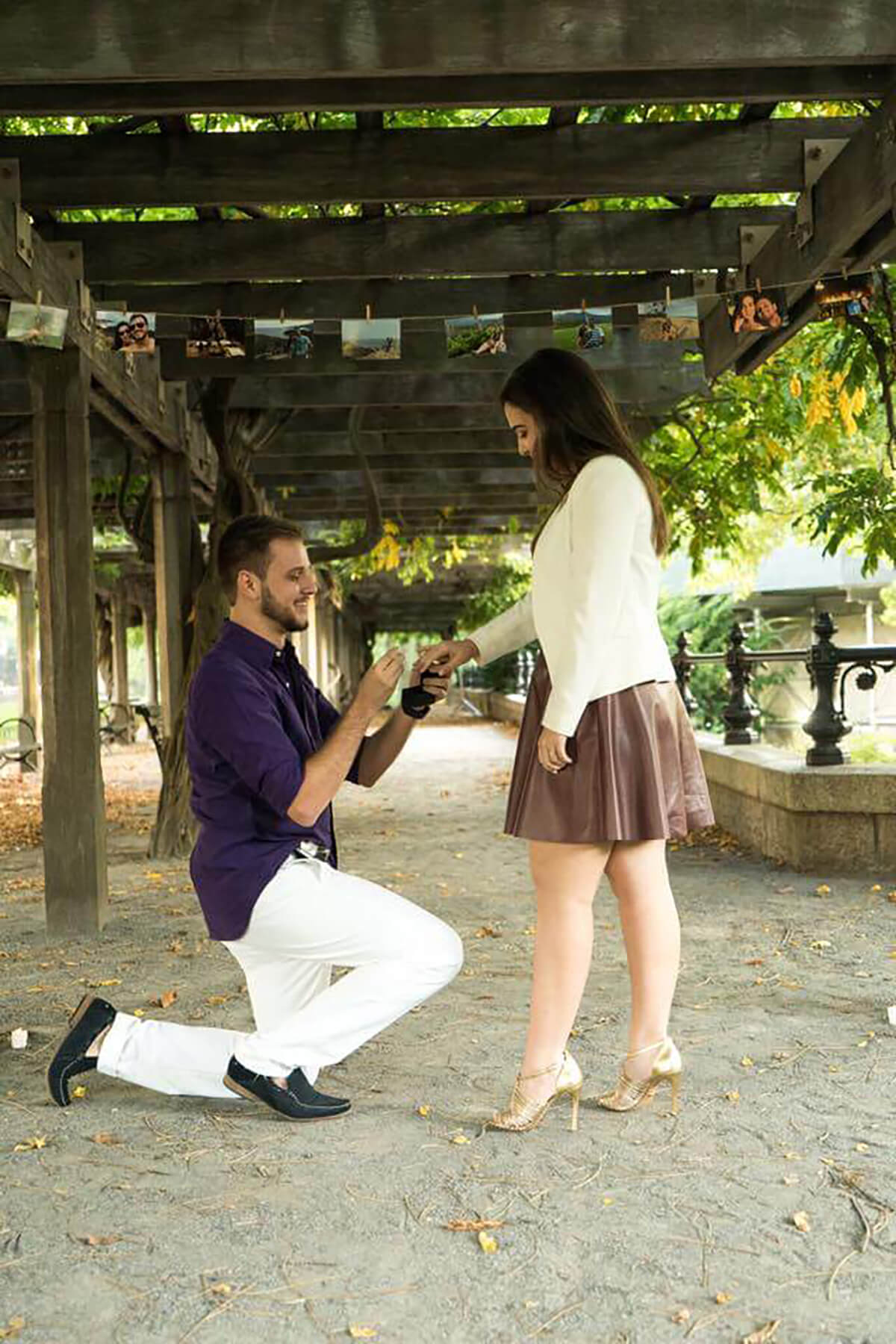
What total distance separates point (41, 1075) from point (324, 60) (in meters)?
3.34

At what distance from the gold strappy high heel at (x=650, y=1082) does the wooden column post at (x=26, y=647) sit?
17.8 meters

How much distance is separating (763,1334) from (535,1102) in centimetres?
119

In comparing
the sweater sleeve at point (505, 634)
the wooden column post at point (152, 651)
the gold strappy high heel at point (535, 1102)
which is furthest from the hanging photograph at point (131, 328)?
the wooden column post at point (152, 651)

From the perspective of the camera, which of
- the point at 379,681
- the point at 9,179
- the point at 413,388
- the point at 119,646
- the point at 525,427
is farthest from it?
the point at 119,646

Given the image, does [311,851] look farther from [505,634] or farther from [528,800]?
[505,634]

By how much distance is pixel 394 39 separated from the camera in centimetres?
461

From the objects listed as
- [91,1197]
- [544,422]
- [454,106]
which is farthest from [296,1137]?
[454,106]

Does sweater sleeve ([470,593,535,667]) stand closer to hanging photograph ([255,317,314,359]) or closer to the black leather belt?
the black leather belt

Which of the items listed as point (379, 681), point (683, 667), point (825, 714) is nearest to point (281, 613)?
point (379, 681)

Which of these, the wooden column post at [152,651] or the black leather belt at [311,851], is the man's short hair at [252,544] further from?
the wooden column post at [152,651]

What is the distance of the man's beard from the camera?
3846mm

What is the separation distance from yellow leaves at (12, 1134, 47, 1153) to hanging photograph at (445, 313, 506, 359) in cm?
455

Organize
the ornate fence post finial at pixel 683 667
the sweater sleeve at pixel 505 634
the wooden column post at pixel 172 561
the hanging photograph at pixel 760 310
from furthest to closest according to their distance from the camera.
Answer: the ornate fence post finial at pixel 683 667 < the wooden column post at pixel 172 561 < the hanging photograph at pixel 760 310 < the sweater sleeve at pixel 505 634

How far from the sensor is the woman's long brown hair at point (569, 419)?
361cm
